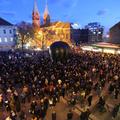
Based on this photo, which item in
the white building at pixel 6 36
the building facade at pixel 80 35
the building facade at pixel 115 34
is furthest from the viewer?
the building facade at pixel 80 35

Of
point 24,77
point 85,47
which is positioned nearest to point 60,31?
point 85,47

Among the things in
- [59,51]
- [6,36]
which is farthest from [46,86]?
[6,36]

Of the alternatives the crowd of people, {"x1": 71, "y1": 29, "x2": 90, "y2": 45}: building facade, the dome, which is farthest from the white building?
the crowd of people

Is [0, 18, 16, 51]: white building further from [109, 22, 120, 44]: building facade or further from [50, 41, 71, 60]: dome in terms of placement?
[50, 41, 71, 60]: dome

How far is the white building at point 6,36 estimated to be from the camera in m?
73.4

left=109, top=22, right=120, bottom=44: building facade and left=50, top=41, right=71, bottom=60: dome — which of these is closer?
left=50, top=41, right=71, bottom=60: dome

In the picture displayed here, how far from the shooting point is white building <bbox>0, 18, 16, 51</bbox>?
73.4 m

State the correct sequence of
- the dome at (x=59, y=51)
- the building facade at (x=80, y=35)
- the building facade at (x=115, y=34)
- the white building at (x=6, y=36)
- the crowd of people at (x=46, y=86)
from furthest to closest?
1. the building facade at (x=80, y=35)
2. the white building at (x=6, y=36)
3. the building facade at (x=115, y=34)
4. the dome at (x=59, y=51)
5. the crowd of people at (x=46, y=86)

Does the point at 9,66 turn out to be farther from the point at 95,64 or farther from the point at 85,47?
the point at 85,47

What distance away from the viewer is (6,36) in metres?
74.5

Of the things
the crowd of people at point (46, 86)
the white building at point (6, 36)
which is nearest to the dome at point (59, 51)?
the crowd of people at point (46, 86)

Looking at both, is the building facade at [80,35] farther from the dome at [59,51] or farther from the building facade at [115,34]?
the dome at [59,51]

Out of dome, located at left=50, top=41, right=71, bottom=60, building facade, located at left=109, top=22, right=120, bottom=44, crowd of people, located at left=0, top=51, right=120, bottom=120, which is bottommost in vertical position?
crowd of people, located at left=0, top=51, right=120, bottom=120

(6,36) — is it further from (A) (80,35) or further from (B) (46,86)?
(B) (46,86)
